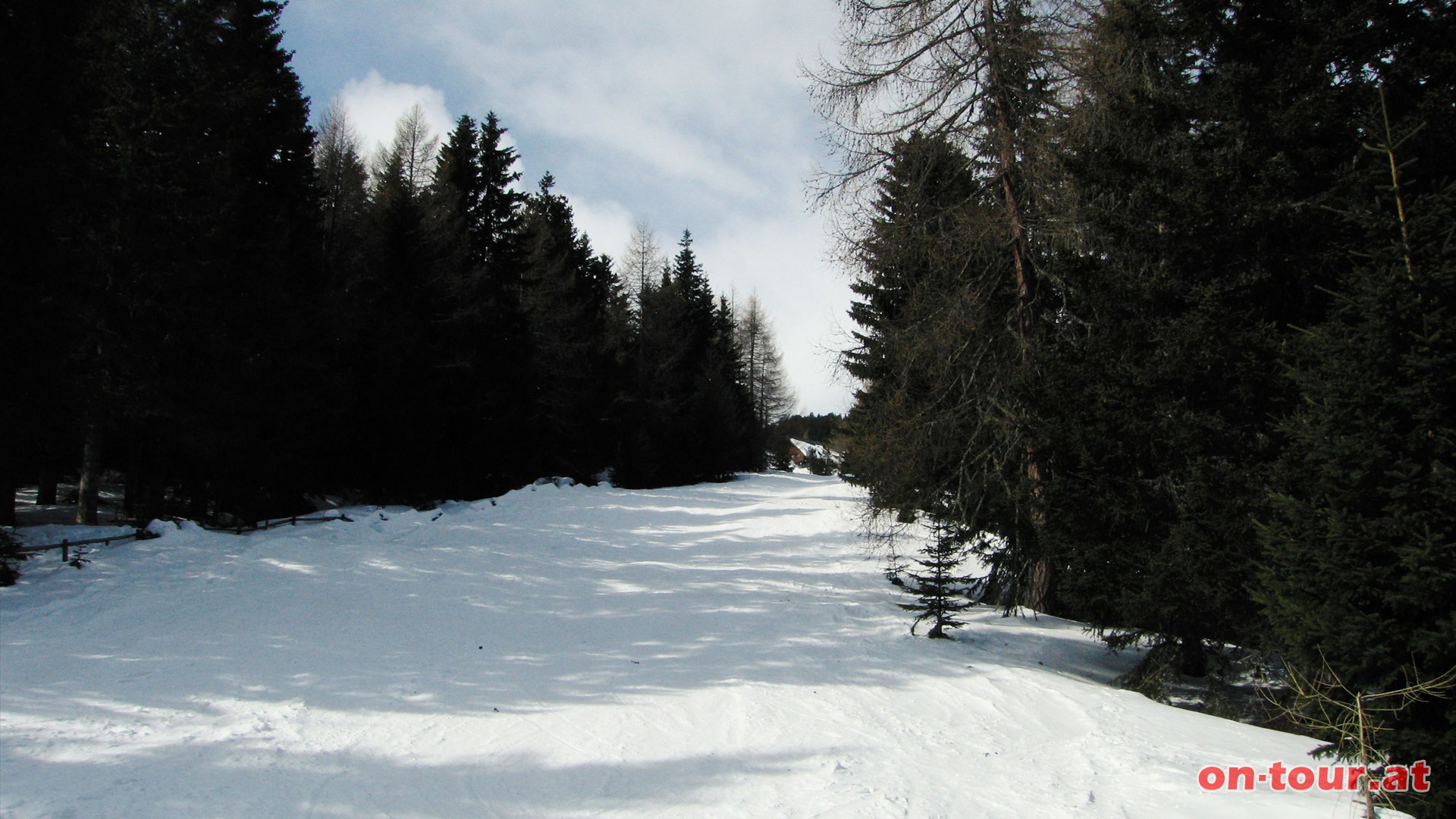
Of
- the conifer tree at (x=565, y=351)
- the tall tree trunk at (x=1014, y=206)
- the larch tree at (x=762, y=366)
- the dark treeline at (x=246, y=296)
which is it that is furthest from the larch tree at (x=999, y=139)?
the larch tree at (x=762, y=366)

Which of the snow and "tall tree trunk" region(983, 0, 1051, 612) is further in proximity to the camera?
"tall tree trunk" region(983, 0, 1051, 612)

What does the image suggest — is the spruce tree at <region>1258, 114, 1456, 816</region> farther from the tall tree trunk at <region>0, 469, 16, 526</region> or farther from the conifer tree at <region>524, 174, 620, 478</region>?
the conifer tree at <region>524, 174, 620, 478</region>

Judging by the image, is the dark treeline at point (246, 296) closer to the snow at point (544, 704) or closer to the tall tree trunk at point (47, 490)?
the tall tree trunk at point (47, 490)

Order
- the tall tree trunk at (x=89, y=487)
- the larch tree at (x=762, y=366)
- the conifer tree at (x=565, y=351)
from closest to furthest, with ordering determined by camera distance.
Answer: the tall tree trunk at (x=89, y=487) → the conifer tree at (x=565, y=351) → the larch tree at (x=762, y=366)

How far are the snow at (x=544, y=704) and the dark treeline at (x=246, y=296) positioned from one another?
3572 mm

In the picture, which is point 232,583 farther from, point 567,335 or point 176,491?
point 567,335

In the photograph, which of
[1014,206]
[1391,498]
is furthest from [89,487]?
[1391,498]

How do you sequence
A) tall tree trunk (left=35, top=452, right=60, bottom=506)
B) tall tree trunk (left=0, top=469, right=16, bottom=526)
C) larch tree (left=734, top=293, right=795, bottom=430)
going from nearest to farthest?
tall tree trunk (left=0, top=469, right=16, bottom=526) → tall tree trunk (left=35, top=452, right=60, bottom=506) → larch tree (left=734, top=293, right=795, bottom=430)

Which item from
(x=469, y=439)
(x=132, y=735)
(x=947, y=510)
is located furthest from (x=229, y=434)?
(x=947, y=510)

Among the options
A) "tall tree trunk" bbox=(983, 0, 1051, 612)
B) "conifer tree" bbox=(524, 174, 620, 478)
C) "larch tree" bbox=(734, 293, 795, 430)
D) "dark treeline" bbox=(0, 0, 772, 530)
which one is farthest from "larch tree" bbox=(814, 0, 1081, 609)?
"larch tree" bbox=(734, 293, 795, 430)

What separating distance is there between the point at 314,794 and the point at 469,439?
20.0 metres

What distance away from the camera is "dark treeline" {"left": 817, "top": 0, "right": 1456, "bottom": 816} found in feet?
16.2

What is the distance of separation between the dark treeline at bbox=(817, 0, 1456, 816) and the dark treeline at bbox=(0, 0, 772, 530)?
1145 centimetres

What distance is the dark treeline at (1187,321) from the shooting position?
4934mm
